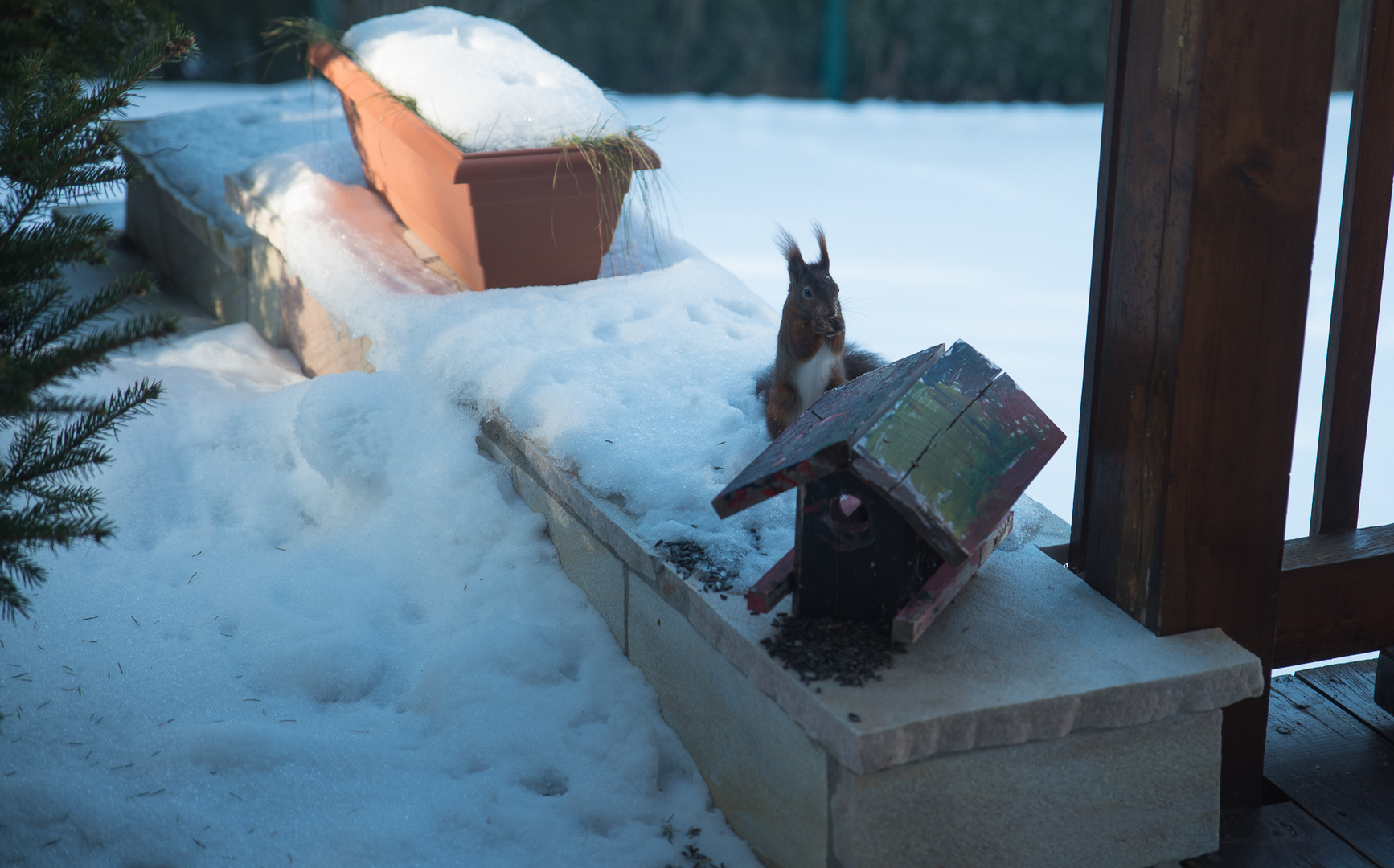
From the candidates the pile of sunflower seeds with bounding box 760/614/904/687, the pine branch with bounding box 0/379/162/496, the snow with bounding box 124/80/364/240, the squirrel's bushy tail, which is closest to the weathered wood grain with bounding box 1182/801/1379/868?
the pile of sunflower seeds with bounding box 760/614/904/687

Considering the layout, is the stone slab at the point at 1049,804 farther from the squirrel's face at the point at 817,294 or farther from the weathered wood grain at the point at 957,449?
the squirrel's face at the point at 817,294

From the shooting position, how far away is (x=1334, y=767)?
2051 millimetres

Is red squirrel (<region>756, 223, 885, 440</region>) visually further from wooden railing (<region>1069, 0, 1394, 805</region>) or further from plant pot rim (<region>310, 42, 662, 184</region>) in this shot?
plant pot rim (<region>310, 42, 662, 184</region>)

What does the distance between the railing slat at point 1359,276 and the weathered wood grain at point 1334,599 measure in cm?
9

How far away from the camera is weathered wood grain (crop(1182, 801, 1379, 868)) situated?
1.79 meters

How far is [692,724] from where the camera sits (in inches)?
76.8

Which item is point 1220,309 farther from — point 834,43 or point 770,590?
point 834,43

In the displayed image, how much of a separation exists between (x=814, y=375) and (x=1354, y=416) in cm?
98

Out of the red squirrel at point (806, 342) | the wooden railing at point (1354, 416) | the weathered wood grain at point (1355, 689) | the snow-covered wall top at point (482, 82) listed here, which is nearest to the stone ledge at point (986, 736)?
the wooden railing at point (1354, 416)

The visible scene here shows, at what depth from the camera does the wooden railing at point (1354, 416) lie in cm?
188

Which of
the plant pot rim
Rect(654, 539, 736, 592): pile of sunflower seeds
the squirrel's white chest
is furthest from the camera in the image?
the plant pot rim

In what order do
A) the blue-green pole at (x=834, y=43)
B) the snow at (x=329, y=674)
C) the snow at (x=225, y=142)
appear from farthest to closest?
1. the blue-green pole at (x=834, y=43)
2. the snow at (x=225, y=142)
3. the snow at (x=329, y=674)

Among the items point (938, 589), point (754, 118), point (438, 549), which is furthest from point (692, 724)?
point (754, 118)

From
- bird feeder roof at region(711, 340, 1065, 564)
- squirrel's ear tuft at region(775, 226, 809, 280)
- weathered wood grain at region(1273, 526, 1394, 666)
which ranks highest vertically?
squirrel's ear tuft at region(775, 226, 809, 280)
